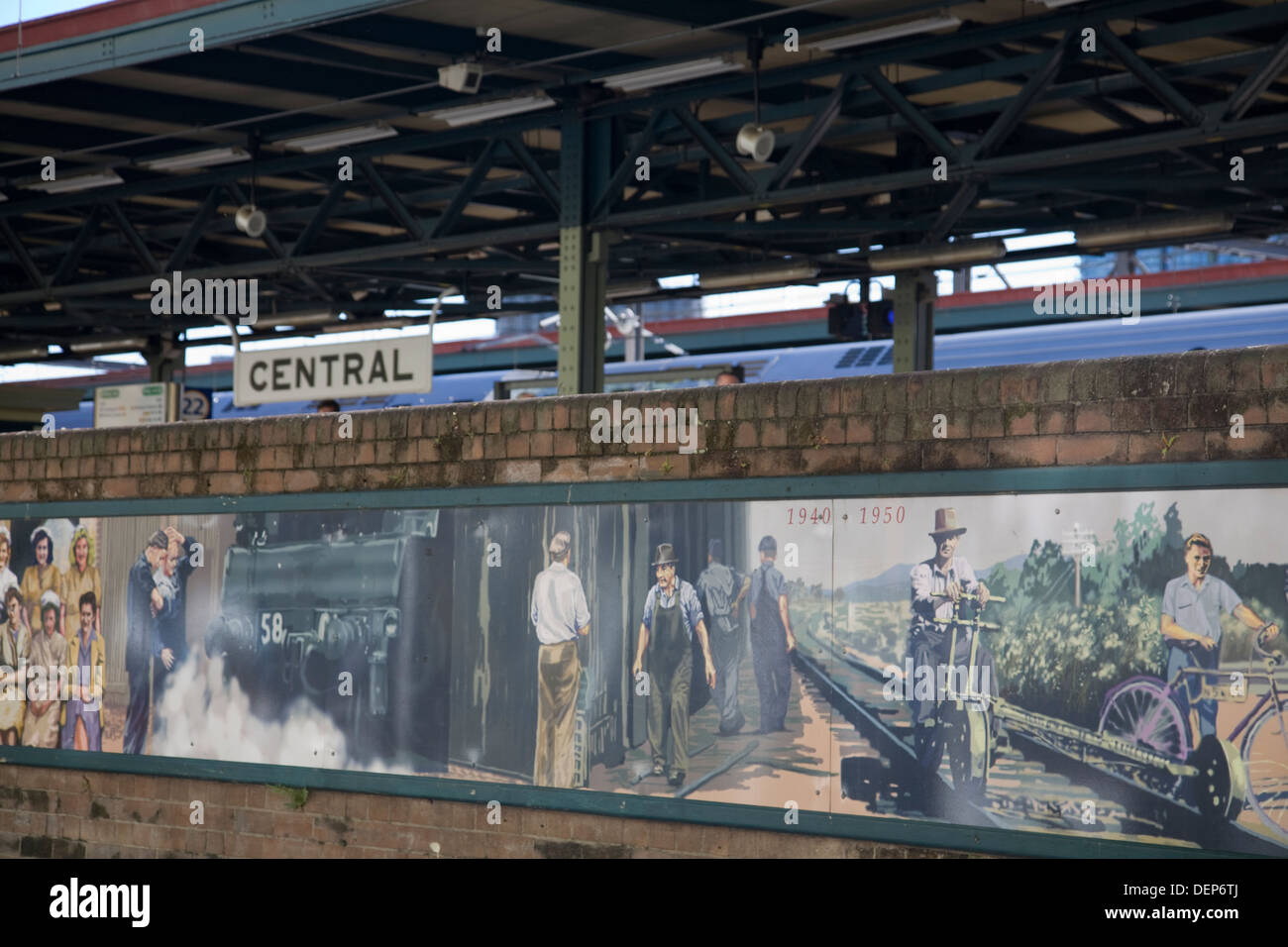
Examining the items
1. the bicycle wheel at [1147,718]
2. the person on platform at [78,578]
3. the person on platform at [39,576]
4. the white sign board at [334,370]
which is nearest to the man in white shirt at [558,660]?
the white sign board at [334,370]

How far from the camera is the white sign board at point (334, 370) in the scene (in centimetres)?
1061

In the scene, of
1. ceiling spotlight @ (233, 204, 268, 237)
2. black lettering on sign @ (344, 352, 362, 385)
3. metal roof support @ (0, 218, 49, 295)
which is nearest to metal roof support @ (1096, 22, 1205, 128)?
black lettering on sign @ (344, 352, 362, 385)

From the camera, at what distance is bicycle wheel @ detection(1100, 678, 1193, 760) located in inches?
279

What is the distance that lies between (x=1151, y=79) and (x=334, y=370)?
18.9ft

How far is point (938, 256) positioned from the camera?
13.2 meters

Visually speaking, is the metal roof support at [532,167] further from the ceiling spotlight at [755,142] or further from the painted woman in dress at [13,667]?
the painted woman in dress at [13,667]

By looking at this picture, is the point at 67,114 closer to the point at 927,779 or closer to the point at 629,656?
the point at 629,656

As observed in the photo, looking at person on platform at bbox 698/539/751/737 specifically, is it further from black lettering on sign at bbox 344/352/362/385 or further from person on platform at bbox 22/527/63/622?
person on platform at bbox 22/527/63/622

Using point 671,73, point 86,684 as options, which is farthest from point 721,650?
point 86,684

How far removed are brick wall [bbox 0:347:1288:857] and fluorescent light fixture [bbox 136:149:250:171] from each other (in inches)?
113

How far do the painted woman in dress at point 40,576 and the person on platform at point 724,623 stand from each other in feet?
18.5

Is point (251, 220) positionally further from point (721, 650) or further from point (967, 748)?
point (967, 748)

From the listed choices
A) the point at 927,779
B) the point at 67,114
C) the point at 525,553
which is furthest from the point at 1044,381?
the point at 67,114

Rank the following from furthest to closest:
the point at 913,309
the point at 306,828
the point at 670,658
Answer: the point at 913,309 → the point at 306,828 → the point at 670,658
